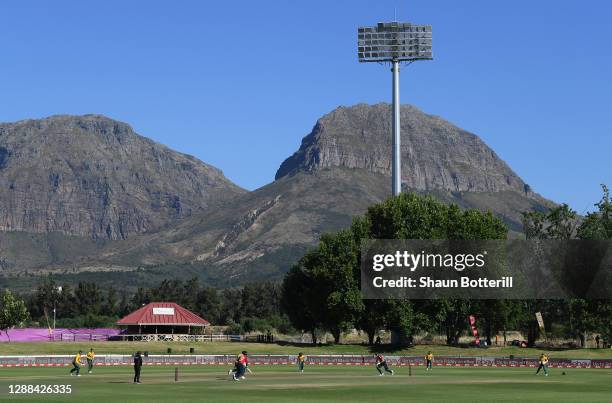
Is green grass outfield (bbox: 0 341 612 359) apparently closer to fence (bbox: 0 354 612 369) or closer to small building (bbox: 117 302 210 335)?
fence (bbox: 0 354 612 369)

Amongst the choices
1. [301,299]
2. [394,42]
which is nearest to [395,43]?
[394,42]

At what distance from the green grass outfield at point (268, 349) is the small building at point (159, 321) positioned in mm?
25831

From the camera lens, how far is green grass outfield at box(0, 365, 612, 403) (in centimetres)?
5456

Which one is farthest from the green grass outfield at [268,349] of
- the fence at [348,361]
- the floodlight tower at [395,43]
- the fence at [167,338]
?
the floodlight tower at [395,43]

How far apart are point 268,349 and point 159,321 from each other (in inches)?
1498

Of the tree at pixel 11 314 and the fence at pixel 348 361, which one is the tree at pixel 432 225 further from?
the tree at pixel 11 314

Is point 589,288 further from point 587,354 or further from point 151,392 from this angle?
point 151,392

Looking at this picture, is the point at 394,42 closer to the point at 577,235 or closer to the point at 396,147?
the point at 396,147

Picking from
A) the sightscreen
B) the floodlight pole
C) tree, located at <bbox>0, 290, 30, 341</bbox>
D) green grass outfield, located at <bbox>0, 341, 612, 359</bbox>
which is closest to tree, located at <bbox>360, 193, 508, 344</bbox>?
the floodlight pole

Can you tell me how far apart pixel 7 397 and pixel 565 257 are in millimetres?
94692

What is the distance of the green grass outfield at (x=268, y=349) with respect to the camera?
120 meters

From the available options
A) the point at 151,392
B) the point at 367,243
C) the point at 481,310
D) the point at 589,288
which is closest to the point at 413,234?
the point at 367,243

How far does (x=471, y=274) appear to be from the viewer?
5266 inches

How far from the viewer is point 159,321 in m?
Result: 160
